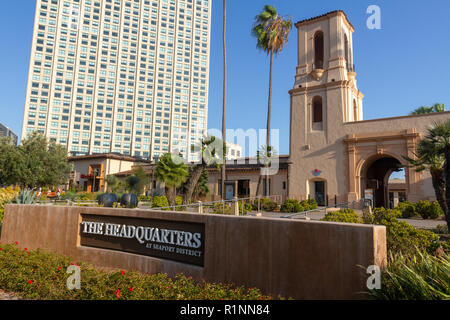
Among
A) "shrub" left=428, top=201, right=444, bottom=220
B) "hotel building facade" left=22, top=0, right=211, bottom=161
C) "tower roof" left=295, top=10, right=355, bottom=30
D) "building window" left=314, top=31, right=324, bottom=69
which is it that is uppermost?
"hotel building facade" left=22, top=0, right=211, bottom=161

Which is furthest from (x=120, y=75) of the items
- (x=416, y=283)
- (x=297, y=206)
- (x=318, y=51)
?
(x=416, y=283)

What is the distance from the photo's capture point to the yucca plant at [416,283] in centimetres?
378

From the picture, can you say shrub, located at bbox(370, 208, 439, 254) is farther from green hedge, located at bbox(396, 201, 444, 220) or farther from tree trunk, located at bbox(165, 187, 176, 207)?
tree trunk, located at bbox(165, 187, 176, 207)

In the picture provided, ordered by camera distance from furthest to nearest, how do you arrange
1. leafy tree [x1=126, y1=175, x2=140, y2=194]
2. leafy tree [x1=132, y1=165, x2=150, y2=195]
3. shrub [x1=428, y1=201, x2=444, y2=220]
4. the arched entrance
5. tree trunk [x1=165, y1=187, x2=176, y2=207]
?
leafy tree [x1=132, y1=165, x2=150, y2=195] → leafy tree [x1=126, y1=175, x2=140, y2=194] → the arched entrance → tree trunk [x1=165, y1=187, x2=176, y2=207] → shrub [x1=428, y1=201, x2=444, y2=220]

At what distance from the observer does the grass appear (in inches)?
204

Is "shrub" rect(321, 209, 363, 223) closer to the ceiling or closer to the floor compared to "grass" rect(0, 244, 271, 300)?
closer to the ceiling

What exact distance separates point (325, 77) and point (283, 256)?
2518 cm

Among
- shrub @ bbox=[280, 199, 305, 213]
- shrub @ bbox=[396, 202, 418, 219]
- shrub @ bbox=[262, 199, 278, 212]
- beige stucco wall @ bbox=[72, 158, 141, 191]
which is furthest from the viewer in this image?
beige stucco wall @ bbox=[72, 158, 141, 191]

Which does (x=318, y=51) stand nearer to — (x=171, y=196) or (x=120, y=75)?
(x=171, y=196)

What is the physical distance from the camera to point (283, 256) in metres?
5.13

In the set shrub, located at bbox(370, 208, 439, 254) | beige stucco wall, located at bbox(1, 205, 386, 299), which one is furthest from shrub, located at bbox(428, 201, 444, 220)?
beige stucco wall, located at bbox(1, 205, 386, 299)

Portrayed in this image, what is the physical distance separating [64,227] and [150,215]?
11.8ft
